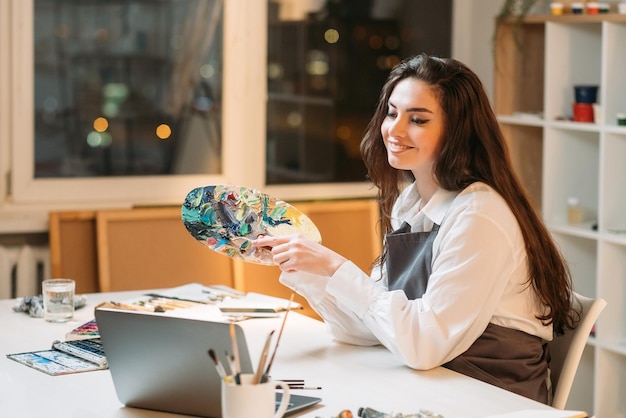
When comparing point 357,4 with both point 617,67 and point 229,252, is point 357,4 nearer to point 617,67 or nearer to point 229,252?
point 617,67

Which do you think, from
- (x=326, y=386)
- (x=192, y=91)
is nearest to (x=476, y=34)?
(x=192, y=91)

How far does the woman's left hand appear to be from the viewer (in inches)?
80.1

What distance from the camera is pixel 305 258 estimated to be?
2.04 m

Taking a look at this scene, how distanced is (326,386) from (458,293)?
0.33 meters

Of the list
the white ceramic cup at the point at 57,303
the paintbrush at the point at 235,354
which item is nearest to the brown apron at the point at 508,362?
the paintbrush at the point at 235,354

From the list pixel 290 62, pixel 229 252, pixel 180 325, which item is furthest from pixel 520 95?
pixel 180 325

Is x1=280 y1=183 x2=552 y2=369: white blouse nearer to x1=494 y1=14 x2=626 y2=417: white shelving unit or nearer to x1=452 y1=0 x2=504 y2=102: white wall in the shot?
x1=494 y1=14 x2=626 y2=417: white shelving unit

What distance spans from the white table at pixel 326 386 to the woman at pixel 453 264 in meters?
0.07

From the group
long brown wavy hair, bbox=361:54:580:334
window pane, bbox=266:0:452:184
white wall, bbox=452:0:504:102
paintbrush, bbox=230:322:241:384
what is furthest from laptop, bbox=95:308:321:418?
white wall, bbox=452:0:504:102

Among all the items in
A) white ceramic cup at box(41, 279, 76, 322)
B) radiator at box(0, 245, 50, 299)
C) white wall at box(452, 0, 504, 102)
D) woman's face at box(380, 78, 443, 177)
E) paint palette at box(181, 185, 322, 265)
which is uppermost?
white wall at box(452, 0, 504, 102)

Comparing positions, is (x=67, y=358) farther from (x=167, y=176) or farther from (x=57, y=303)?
(x=167, y=176)

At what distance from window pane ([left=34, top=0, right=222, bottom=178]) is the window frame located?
0.15ft

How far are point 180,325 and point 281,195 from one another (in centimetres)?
250

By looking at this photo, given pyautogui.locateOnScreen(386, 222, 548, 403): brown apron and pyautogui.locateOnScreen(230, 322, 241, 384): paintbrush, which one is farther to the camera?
pyautogui.locateOnScreen(386, 222, 548, 403): brown apron
